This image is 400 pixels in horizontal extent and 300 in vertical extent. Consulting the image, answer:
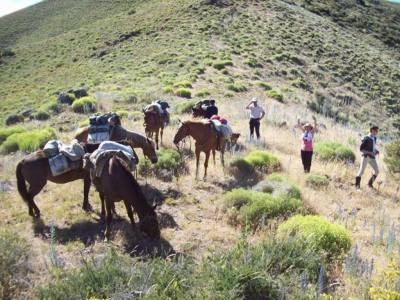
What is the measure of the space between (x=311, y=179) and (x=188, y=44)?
33877 millimetres

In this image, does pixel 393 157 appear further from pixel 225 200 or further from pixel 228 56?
pixel 228 56

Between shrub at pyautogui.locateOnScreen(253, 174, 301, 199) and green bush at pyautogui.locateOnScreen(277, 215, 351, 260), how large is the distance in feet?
5.33

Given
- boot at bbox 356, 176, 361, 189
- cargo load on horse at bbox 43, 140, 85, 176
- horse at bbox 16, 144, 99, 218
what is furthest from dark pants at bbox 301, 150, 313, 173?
horse at bbox 16, 144, 99, 218

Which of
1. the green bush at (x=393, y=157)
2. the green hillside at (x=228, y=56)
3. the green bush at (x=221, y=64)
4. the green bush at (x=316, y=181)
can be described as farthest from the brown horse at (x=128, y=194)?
the green bush at (x=221, y=64)

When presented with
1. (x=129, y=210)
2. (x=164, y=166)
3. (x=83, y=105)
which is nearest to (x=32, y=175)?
(x=129, y=210)

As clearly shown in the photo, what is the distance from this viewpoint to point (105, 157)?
781 centimetres

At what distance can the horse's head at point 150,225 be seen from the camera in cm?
744

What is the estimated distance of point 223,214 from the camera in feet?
29.6

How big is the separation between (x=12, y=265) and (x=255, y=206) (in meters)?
4.55

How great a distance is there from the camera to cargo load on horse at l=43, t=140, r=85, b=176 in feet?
28.0

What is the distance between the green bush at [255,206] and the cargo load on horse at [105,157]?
7.45ft

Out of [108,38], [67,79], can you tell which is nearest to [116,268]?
[67,79]

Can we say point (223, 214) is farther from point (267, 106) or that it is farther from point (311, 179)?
point (267, 106)

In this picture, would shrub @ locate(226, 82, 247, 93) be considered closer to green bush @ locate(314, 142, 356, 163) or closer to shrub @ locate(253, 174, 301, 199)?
green bush @ locate(314, 142, 356, 163)
